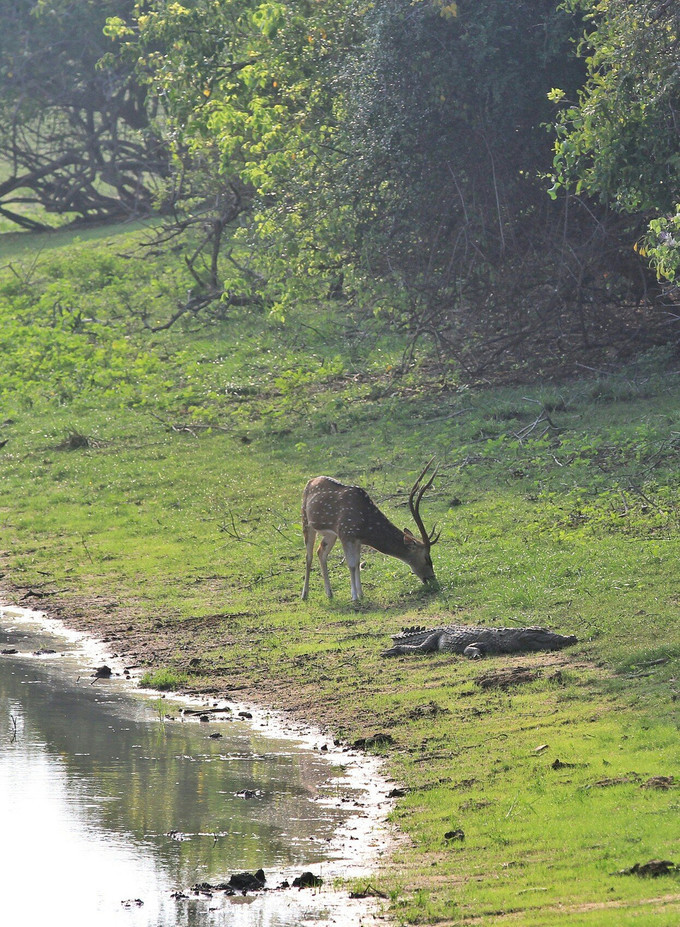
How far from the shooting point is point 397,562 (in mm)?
13945

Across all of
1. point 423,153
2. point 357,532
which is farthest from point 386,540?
point 423,153

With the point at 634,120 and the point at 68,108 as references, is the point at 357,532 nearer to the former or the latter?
the point at 634,120

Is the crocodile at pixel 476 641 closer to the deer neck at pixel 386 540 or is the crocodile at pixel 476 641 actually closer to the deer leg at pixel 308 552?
the deer neck at pixel 386 540

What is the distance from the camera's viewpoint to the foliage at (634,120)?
14273 mm

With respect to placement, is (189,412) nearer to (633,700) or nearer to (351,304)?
(351,304)

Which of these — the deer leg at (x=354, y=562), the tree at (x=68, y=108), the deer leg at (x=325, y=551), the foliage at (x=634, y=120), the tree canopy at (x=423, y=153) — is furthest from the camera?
the tree at (x=68, y=108)

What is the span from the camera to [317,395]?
2123cm

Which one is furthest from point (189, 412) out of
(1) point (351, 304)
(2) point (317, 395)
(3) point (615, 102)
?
(3) point (615, 102)

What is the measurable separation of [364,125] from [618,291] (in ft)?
13.9

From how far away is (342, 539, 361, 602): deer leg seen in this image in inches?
494

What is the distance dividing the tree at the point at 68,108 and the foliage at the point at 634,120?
803 inches

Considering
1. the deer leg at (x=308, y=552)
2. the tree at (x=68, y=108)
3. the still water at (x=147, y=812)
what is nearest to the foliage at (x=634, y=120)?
the deer leg at (x=308, y=552)

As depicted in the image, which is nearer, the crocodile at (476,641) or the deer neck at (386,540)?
the crocodile at (476,641)

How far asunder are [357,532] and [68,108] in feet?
87.0
